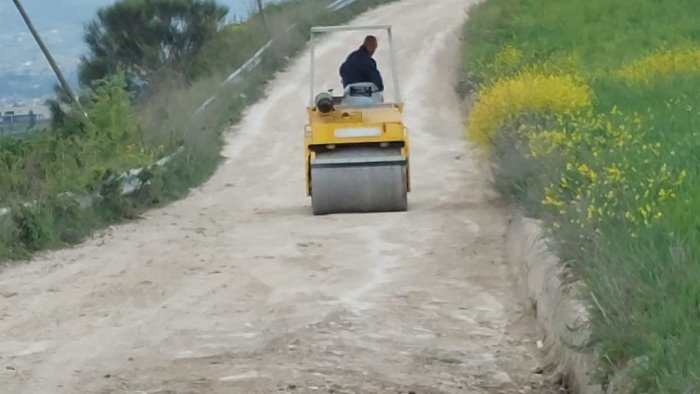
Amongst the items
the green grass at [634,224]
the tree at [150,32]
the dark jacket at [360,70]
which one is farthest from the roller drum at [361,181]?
the tree at [150,32]

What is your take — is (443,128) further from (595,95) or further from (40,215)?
(40,215)

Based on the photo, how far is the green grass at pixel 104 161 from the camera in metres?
13.8

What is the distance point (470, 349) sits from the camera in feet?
28.5

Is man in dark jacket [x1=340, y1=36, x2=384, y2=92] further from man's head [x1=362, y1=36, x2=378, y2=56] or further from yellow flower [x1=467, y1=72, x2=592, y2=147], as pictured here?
yellow flower [x1=467, y1=72, x2=592, y2=147]

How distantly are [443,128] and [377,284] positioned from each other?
1588 cm

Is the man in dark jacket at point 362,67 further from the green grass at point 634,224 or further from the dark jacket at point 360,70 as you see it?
the green grass at point 634,224

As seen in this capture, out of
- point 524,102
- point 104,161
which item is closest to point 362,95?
point 524,102

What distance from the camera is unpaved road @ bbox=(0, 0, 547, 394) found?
26.2 ft

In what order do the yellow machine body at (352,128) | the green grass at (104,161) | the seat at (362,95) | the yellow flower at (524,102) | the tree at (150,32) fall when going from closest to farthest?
1. the green grass at (104,161)
2. the yellow machine body at (352,128)
3. the seat at (362,95)
4. the yellow flower at (524,102)
5. the tree at (150,32)

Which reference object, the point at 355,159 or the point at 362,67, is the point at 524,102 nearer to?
the point at 362,67

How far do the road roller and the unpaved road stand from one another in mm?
325

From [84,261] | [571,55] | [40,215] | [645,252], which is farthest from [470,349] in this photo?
[571,55]

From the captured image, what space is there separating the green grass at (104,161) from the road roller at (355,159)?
234 cm

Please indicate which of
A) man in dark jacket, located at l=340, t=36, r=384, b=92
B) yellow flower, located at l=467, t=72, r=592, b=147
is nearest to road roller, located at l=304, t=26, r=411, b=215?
man in dark jacket, located at l=340, t=36, r=384, b=92
